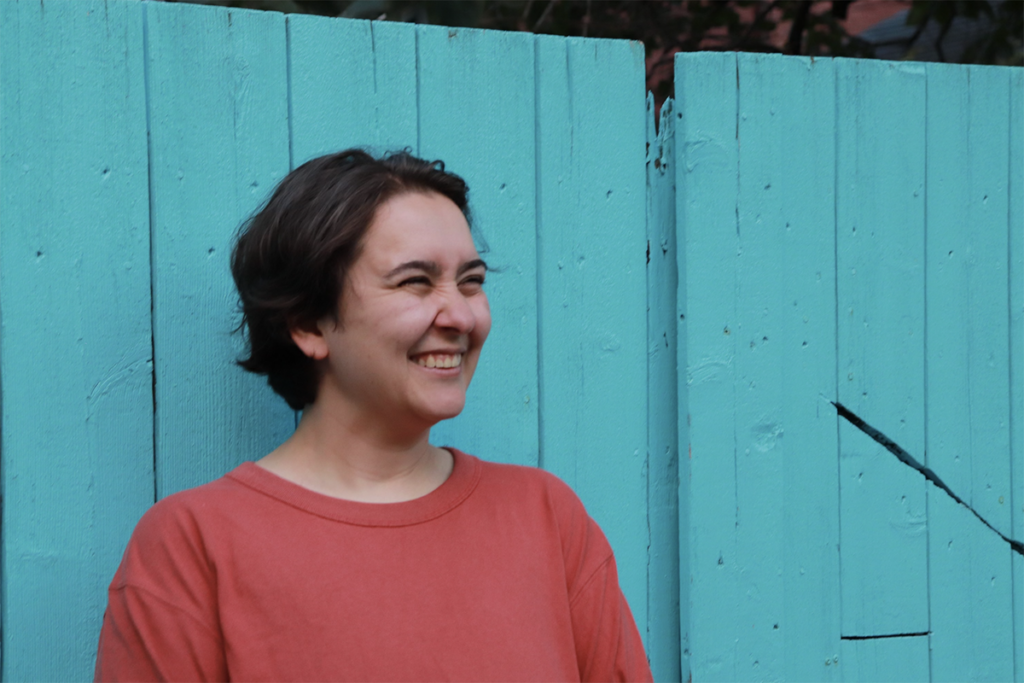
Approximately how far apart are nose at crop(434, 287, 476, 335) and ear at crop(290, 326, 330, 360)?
0.18 m

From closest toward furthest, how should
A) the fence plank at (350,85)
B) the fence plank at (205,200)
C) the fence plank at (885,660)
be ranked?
1. the fence plank at (205,200)
2. the fence plank at (350,85)
3. the fence plank at (885,660)

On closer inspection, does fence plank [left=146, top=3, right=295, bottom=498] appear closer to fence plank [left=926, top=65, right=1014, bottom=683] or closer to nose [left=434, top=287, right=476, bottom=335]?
nose [left=434, top=287, right=476, bottom=335]

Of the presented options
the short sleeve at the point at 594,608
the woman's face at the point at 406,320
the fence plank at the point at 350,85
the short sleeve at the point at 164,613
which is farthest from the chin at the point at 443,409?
the fence plank at the point at 350,85

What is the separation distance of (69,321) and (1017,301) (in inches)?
77.9

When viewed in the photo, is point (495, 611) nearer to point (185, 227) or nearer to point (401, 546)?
point (401, 546)

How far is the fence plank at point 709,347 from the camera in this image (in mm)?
1903

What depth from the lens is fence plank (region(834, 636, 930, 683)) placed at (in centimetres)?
202

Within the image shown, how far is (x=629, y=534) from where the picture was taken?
6.24 feet

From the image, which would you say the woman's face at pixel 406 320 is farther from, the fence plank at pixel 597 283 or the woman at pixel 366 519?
the fence plank at pixel 597 283

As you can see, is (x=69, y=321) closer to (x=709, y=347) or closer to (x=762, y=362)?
(x=709, y=347)

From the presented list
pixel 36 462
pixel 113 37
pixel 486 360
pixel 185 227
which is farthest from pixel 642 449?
pixel 113 37

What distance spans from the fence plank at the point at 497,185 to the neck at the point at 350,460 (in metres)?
0.36

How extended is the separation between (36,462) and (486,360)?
0.77m

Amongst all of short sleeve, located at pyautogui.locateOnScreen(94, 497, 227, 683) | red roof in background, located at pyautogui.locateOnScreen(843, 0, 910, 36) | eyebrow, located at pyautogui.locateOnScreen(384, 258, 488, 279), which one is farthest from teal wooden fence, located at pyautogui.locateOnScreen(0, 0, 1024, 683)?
red roof in background, located at pyautogui.locateOnScreen(843, 0, 910, 36)
